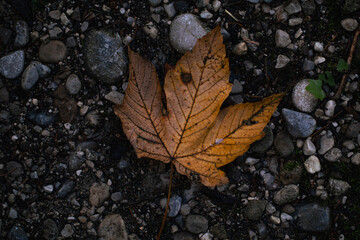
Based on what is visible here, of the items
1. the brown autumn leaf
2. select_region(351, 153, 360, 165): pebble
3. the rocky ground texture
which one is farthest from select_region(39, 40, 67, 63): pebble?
select_region(351, 153, 360, 165): pebble

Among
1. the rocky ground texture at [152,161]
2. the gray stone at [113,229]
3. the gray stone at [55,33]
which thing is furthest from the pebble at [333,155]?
the gray stone at [55,33]

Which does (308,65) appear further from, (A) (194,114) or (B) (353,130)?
(A) (194,114)

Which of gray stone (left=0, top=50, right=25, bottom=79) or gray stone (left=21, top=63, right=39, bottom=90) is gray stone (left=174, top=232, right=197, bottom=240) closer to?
gray stone (left=21, top=63, right=39, bottom=90)

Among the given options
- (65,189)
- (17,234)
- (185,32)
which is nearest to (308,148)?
(185,32)

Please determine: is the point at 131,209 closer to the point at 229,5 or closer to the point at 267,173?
the point at 267,173

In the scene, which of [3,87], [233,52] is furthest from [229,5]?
[3,87]

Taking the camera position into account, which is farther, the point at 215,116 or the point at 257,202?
the point at 257,202
